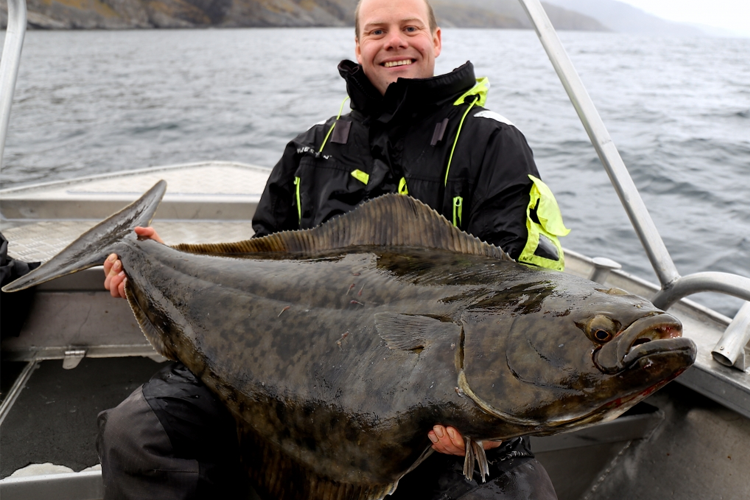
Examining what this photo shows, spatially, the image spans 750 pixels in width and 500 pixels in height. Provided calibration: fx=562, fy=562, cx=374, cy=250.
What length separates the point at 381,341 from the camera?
178 cm

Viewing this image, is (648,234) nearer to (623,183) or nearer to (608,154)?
(623,183)

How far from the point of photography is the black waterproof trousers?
205 cm

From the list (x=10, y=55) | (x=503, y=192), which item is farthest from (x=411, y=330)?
(x=10, y=55)

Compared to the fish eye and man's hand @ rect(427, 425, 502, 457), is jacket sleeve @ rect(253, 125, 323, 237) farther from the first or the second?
the fish eye

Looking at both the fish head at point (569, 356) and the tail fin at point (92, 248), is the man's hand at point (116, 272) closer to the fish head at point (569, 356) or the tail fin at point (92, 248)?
the tail fin at point (92, 248)

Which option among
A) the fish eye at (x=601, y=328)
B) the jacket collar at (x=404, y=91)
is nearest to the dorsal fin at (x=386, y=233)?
the fish eye at (x=601, y=328)

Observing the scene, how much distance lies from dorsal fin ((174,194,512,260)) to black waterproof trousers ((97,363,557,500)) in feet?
2.33

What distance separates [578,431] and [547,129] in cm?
1340

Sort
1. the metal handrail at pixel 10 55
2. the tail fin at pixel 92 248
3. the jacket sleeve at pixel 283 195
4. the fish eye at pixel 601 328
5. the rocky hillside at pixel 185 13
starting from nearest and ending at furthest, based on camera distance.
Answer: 1. the fish eye at pixel 601 328
2. the tail fin at pixel 92 248
3. the jacket sleeve at pixel 283 195
4. the metal handrail at pixel 10 55
5. the rocky hillside at pixel 185 13

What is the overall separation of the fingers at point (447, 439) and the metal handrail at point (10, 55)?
324 centimetres

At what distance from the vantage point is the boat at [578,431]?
269 cm

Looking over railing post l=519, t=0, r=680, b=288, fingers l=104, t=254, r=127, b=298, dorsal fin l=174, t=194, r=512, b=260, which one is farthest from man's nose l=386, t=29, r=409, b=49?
fingers l=104, t=254, r=127, b=298

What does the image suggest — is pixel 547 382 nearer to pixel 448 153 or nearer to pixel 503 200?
pixel 503 200

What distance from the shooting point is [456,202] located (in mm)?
2777
